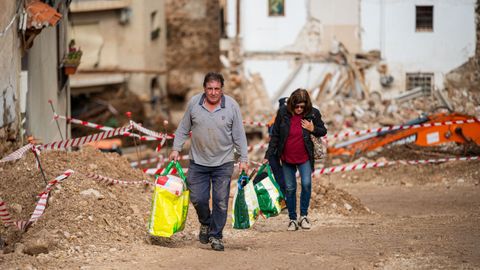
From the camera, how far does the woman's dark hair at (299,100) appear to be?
11.7 m

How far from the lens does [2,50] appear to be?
46.2ft

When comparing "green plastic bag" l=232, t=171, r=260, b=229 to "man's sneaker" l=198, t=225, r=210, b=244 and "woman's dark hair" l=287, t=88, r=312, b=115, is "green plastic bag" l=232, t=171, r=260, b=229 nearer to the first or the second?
"man's sneaker" l=198, t=225, r=210, b=244

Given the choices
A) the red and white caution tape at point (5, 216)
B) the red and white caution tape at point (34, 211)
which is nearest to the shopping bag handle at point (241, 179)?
the red and white caution tape at point (34, 211)

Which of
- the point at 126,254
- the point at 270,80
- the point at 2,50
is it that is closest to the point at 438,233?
the point at 126,254

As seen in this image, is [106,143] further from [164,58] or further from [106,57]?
[164,58]

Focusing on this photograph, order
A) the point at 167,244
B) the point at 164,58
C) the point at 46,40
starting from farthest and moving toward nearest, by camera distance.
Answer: the point at 164,58 < the point at 46,40 < the point at 167,244

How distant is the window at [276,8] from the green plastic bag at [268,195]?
2191 centimetres

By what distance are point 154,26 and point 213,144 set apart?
34.3 metres

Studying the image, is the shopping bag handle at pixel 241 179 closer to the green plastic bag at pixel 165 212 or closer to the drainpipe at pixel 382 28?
the green plastic bag at pixel 165 212

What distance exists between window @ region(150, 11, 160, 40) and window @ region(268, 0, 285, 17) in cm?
1125

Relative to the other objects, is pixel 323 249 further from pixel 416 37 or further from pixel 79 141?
pixel 416 37

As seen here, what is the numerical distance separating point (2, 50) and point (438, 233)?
6512mm

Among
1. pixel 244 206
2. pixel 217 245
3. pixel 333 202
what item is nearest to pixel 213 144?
pixel 217 245

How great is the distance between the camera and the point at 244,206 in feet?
37.2
